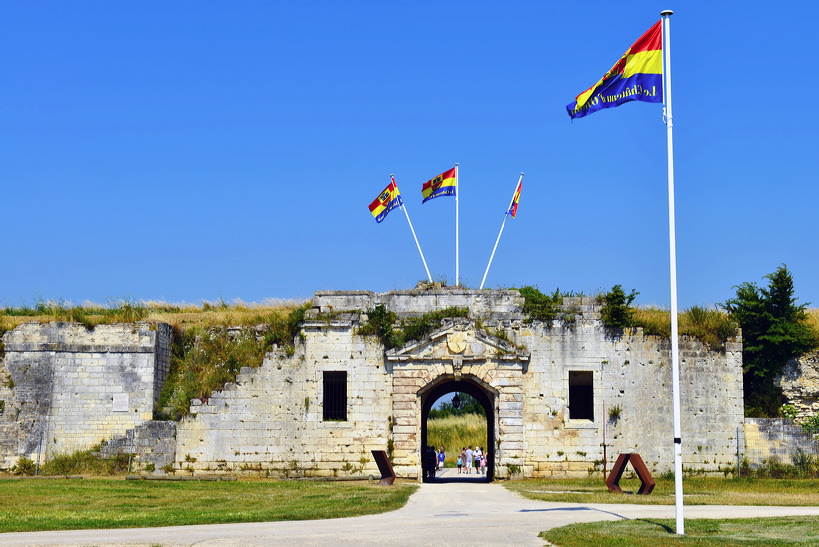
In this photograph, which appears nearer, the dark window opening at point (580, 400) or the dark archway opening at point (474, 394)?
the dark archway opening at point (474, 394)

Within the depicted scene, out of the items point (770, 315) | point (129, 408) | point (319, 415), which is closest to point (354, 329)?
point (319, 415)

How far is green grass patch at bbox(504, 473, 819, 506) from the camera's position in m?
22.8

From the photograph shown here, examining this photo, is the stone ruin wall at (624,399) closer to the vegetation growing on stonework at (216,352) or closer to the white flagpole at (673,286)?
the vegetation growing on stonework at (216,352)

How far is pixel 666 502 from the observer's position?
2250 cm

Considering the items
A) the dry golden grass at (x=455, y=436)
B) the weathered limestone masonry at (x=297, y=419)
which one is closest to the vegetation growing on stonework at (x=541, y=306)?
the weathered limestone masonry at (x=297, y=419)

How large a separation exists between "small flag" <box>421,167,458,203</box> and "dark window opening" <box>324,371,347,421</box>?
6925mm

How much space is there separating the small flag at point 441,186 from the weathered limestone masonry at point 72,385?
10260 millimetres

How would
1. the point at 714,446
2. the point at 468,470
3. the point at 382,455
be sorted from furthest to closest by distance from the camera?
the point at 468,470, the point at 714,446, the point at 382,455

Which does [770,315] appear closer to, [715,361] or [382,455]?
[715,361]

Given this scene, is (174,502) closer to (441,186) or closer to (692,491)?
(692,491)

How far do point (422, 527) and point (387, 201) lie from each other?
17.5m

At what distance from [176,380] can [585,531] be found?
19372 millimetres

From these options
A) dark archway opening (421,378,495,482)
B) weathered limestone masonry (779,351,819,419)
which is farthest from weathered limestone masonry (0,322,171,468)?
weathered limestone masonry (779,351,819,419)

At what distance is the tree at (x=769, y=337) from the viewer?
32219 millimetres
